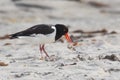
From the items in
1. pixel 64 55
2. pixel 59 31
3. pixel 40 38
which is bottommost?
pixel 64 55

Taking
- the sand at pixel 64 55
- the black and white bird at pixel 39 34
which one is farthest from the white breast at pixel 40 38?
the sand at pixel 64 55

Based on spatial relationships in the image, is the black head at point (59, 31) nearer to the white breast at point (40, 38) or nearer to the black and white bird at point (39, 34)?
the black and white bird at point (39, 34)

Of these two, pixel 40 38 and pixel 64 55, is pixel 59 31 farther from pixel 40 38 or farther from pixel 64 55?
pixel 40 38

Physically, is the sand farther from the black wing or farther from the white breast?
the black wing

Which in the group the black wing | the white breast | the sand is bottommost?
the sand

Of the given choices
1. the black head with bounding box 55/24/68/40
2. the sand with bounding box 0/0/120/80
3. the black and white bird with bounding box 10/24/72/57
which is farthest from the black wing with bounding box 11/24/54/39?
the sand with bounding box 0/0/120/80

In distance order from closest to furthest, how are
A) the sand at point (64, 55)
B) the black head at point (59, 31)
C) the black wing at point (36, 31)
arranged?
the sand at point (64, 55), the black wing at point (36, 31), the black head at point (59, 31)

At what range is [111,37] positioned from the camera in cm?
1598

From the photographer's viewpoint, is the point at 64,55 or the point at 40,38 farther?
the point at 64,55

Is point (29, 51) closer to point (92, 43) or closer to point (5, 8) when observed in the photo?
point (92, 43)

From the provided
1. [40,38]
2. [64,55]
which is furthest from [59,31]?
[40,38]

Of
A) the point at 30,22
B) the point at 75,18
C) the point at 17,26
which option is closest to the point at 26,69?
the point at 17,26

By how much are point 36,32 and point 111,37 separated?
15.6ft

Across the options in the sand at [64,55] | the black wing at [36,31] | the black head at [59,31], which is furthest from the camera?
the black head at [59,31]
